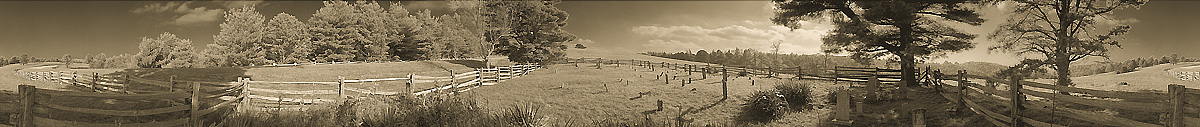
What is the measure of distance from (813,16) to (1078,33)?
6534mm

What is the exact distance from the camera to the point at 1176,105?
259 inches

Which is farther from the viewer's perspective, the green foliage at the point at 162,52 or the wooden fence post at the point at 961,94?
the green foliage at the point at 162,52

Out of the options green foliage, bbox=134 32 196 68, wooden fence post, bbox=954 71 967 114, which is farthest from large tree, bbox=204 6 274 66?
wooden fence post, bbox=954 71 967 114

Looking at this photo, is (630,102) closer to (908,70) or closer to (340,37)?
(908,70)

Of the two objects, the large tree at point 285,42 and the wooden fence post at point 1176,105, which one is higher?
the large tree at point 285,42

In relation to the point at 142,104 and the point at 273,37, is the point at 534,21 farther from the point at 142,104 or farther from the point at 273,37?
the point at 142,104

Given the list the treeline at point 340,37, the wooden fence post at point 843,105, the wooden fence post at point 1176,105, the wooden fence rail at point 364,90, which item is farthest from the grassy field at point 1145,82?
the treeline at point 340,37

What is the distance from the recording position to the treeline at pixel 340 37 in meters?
32.1

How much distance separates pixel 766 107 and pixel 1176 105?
267 inches

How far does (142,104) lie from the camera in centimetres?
1139

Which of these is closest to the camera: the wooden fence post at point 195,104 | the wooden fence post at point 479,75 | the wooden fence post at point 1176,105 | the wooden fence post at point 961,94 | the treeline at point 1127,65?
the wooden fence post at point 1176,105

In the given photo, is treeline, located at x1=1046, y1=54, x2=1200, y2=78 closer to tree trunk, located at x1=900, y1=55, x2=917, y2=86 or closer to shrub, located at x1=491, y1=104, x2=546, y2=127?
tree trunk, located at x1=900, y1=55, x2=917, y2=86

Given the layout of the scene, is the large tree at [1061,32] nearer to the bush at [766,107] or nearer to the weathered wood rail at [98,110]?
the bush at [766,107]

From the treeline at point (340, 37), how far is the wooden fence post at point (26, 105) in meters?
23.8
